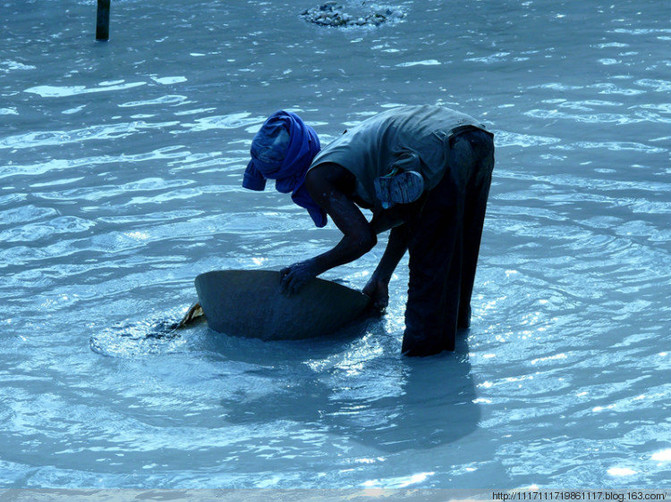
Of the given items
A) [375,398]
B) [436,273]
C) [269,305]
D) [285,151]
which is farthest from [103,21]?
[375,398]

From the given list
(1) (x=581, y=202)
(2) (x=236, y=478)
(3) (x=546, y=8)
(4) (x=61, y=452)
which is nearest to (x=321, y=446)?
(2) (x=236, y=478)

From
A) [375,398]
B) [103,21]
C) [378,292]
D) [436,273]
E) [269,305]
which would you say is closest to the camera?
[375,398]

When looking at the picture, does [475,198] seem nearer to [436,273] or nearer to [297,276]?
[436,273]

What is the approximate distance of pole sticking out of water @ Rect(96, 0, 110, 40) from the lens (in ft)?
44.8

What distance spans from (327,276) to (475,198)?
1.50 meters

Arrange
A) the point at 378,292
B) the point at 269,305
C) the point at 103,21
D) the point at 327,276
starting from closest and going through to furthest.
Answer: the point at 269,305
the point at 378,292
the point at 327,276
the point at 103,21

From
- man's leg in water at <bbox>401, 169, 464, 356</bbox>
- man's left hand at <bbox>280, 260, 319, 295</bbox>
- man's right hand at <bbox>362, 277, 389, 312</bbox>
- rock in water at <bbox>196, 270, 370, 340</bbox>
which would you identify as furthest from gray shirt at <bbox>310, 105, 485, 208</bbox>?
man's right hand at <bbox>362, 277, 389, 312</bbox>

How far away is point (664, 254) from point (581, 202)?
1164 millimetres

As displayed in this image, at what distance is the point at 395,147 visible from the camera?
185 inches

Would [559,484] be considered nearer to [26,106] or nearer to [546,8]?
[26,106]

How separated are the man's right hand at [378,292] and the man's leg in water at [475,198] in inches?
19.9

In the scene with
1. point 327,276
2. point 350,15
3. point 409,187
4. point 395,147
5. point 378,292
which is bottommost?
point 327,276

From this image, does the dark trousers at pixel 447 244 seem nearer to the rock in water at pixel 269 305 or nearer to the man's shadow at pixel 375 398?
the man's shadow at pixel 375 398

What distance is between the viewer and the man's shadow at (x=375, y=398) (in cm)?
413
